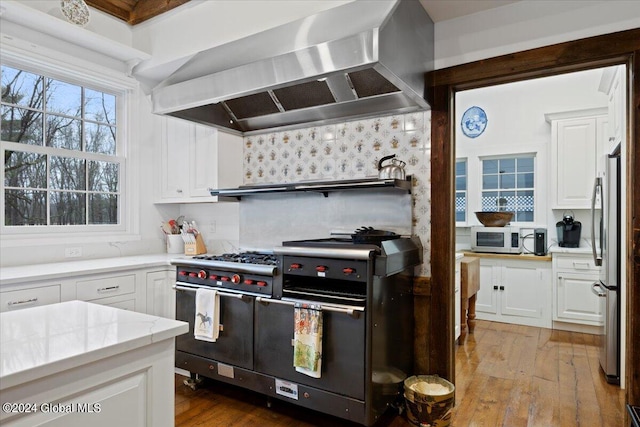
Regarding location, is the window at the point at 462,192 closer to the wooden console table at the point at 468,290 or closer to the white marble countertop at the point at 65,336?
the wooden console table at the point at 468,290

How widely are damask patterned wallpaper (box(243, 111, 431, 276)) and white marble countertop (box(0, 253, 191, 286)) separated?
1.10 metres

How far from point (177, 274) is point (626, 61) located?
315 centimetres

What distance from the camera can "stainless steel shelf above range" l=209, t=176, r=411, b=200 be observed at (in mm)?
2465

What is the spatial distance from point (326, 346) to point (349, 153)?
145 cm

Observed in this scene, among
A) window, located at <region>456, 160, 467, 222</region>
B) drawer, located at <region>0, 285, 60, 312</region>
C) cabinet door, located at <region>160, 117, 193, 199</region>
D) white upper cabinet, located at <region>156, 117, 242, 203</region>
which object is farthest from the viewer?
window, located at <region>456, 160, 467, 222</region>

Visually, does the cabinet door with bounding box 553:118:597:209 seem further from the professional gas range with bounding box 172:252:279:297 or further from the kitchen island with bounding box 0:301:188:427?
the kitchen island with bounding box 0:301:188:427

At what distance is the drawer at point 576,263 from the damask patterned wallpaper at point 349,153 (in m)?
2.49

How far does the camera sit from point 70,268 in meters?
2.67

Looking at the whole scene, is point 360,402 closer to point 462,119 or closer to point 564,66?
point 564,66

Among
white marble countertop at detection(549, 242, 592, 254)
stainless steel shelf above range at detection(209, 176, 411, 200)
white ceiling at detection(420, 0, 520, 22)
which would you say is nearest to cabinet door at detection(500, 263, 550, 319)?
white marble countertop at detection(549, 242, 592, 254)

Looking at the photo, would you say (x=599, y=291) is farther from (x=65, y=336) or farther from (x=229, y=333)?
(x=65, y=336)

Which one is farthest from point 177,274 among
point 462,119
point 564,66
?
point 462,119

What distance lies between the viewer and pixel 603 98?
14.8ft

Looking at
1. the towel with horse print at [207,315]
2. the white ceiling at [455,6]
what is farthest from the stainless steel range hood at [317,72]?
the towel with horse print at [207,315]
